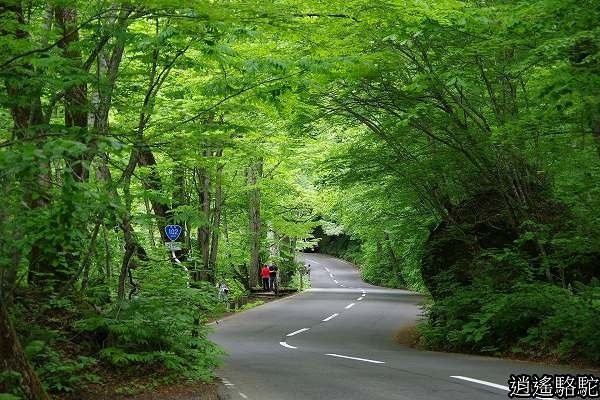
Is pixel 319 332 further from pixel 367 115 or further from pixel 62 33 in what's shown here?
pixel 62 33

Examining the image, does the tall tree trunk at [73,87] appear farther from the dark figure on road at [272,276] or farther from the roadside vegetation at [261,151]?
the dark figure on road at [272,276]

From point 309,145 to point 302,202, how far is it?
1276 cm

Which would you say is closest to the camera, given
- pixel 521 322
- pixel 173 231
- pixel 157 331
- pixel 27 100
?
pixel 27 100

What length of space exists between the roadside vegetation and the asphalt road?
4.12 feet

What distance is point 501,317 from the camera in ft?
48.5

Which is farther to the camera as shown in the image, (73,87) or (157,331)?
(157,331)

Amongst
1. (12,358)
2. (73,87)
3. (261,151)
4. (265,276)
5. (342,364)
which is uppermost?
(261,151)

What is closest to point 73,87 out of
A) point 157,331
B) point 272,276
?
point 157,331

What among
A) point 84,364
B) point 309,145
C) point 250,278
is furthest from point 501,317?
point 250,278

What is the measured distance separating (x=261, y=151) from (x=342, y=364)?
7751 millimetres

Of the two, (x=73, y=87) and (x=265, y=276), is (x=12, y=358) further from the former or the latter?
(x=265, y=276)

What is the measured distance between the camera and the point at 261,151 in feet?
60.1

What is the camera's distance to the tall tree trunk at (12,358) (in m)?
6.02

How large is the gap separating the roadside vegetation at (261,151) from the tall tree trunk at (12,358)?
0.07ft
